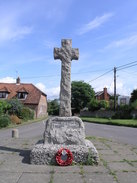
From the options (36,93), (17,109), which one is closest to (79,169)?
(17,109)

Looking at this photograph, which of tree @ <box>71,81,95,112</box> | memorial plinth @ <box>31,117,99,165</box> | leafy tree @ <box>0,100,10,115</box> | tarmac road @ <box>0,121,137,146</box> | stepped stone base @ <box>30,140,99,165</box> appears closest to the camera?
stepped stone base @ <box>30,140,99,165</box>

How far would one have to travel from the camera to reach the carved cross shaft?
757cm

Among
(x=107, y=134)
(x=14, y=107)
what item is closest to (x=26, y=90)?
(x=14, y=107)

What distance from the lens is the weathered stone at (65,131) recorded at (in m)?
7.13

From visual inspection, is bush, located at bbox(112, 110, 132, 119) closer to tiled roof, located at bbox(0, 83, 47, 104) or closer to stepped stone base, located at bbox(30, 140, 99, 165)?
tiled roof, located at bbox(0, 83, 47, 104)

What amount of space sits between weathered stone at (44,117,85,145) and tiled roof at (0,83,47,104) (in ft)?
126

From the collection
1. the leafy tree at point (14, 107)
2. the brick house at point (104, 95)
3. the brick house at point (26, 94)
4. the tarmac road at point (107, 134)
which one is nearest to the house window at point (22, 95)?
the brick house at point (26, 94)

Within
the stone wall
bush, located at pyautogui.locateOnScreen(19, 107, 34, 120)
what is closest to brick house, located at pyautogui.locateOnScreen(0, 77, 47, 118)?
bush, located at pyautogui.locateOnScreen(19, 107, 34, 120)

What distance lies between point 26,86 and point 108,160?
44574 millimetres

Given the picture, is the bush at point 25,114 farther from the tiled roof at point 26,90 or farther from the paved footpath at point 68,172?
the paved footpath at point 68,172

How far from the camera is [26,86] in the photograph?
50250mm

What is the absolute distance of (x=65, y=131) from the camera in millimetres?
7191

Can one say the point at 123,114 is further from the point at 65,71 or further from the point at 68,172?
the point at 68,172

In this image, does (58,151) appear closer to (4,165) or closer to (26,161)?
(26,161)
